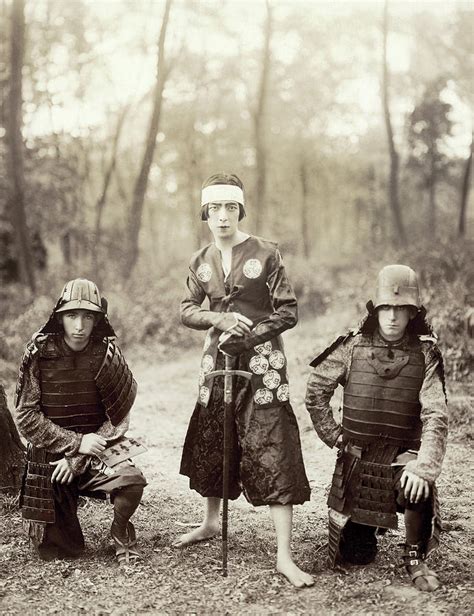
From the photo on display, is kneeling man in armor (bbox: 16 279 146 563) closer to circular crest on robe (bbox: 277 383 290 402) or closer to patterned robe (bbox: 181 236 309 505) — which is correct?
patterned robe (bbox: 181 236 309 505)

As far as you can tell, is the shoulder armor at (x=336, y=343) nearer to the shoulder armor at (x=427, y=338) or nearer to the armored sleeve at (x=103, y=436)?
the shoulder armor at (x=427, y=338)

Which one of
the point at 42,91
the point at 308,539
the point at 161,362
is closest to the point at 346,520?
the point at 308,539

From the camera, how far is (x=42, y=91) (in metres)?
20.1

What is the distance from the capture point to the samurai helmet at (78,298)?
400 cm

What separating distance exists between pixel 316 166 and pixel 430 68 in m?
9.90

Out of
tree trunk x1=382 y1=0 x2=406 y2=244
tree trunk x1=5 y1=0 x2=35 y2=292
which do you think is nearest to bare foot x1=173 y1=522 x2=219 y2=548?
tree trunk x1=5 y1=0 x2=35 y2=292

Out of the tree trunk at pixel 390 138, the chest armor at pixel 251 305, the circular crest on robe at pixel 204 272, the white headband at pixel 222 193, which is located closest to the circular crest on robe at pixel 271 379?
the chest armor at pixel 251 305

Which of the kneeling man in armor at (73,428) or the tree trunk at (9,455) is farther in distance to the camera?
the tree trunk at (9,455)

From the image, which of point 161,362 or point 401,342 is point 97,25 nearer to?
point 161,362

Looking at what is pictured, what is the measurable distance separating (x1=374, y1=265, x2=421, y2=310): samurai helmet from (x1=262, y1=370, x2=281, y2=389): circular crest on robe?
0.70 metres

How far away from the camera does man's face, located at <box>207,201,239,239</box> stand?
4.03 metres

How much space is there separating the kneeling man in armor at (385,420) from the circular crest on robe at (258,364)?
29 centimetres

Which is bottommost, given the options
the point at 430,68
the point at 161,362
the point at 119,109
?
the point at 161,362

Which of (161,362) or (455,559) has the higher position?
(161,362)
